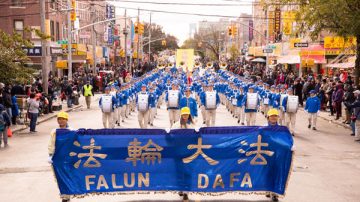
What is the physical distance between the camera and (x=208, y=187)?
8953 mm

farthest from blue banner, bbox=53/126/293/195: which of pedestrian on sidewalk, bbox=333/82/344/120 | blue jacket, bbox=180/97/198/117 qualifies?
pedestrian on sidewalk, bbox=333/82/344/120

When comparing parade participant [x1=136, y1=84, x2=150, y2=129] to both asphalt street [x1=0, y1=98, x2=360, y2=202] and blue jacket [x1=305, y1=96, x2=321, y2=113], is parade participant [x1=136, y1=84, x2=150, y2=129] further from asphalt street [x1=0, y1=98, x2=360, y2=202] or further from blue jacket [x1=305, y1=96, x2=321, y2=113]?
blue jacket [x1=305, y1=96, x2=321, y2=113]

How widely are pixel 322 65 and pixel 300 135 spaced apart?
27698mm

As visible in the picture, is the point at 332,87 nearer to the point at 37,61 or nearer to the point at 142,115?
the point at 142,115

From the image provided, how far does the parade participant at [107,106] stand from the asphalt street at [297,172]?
2282mm

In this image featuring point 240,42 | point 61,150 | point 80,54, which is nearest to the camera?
point 61,150

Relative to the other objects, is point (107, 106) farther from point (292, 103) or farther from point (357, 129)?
point (357, 129)

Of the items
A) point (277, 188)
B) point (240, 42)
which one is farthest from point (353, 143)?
point (240, 42)

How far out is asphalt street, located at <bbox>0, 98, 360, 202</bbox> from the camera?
971cm

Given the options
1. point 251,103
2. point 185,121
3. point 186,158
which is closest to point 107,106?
point 251,103

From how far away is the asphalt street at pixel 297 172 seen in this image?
31.9 feet

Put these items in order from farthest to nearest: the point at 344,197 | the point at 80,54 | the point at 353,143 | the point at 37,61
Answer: the point at 80,54 < the point at 37,61 < the point at 353,143 < the point at 344,197

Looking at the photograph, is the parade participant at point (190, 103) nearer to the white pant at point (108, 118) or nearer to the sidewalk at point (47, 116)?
the white pant at point (108, 118)

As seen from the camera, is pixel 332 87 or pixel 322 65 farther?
pixel 322 65
